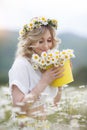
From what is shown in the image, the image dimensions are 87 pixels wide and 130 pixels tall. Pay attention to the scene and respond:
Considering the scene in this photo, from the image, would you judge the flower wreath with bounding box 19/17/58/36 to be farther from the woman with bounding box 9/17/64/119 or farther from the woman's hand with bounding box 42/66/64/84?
the woman's hand with bounding box 42/66/64/84

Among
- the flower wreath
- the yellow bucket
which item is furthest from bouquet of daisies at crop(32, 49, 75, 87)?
the flower wreath

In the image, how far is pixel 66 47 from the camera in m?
2.82

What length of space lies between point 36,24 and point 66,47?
9.6 inches

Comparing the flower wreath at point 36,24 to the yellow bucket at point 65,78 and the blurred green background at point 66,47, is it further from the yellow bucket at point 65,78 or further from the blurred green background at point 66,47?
the yellow bucket at point 65,78

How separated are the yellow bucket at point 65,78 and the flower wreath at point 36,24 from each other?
0.87 feet

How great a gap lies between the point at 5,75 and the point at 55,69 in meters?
0.32

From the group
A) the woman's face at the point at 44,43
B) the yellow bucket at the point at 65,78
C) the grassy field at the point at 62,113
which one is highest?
the woman's face at the point at 44,43

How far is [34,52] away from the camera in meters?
2.76

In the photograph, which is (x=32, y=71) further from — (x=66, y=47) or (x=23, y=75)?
(x=66, y=47)

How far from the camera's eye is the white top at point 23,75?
8.91 ft

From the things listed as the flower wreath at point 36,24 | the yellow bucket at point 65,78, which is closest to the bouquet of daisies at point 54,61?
the yellow bucket at point 65,78

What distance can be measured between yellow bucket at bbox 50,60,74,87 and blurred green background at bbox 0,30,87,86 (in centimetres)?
4

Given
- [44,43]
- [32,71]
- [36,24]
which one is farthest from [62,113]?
[36,24]

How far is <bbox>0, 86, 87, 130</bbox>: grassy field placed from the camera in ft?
8.95
